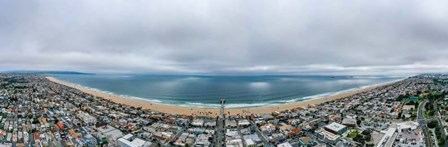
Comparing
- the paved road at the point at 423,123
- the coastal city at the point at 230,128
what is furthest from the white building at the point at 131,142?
the paved road at the point at 423,123

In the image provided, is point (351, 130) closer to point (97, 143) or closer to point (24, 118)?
point (97, 143)

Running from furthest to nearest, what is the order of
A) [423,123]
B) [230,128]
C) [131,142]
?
[230,128], [423,123], [131,142]

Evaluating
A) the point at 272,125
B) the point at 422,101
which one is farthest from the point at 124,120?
the point at 422,101

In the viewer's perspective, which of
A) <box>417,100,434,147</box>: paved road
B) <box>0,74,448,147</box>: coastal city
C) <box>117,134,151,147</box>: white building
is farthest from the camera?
<box>0,74,448,147</box>: coastal city

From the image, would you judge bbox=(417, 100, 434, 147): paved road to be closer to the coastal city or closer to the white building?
the coastal city

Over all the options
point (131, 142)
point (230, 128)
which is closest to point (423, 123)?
point (230, 128)

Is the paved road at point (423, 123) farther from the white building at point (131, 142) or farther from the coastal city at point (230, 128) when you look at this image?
the white building at point (131, 142)

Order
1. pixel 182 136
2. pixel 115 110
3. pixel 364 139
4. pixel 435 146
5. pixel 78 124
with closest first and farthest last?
pixel 435 146, pixel 364 139, pixel 182 136, pixel 78 124, pixel 115 110

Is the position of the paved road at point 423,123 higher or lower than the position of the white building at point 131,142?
higher

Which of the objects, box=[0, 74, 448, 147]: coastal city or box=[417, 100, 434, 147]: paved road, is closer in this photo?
box=[417, 100, 434, 147]: paved road

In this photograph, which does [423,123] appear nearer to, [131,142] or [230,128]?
[230,128]

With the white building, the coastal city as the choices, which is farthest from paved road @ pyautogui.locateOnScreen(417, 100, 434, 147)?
the white building
